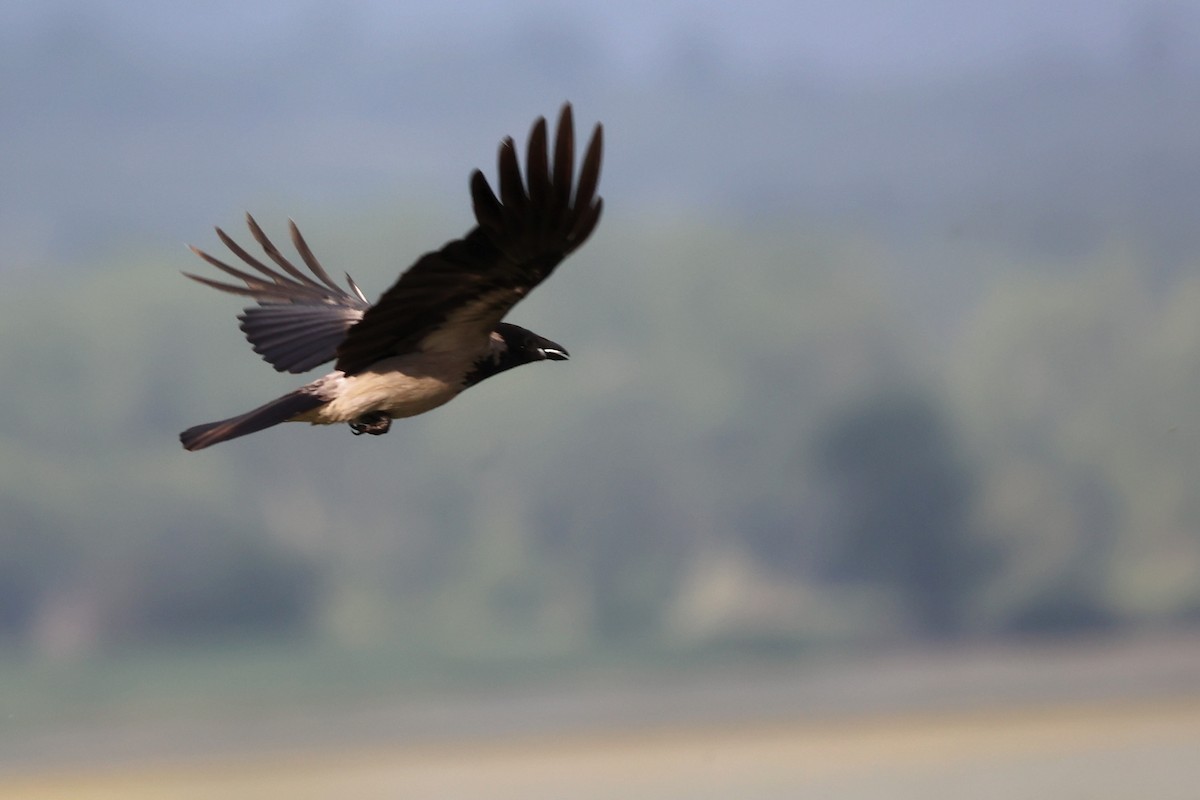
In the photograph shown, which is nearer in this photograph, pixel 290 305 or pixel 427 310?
pixel 427 310

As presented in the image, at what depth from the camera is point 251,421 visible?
29.8ft

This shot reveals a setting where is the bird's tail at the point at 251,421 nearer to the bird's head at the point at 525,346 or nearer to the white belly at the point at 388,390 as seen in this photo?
the white belly at the point at 388,390

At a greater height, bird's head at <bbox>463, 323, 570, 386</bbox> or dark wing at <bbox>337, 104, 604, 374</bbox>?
bird's head at <bbox>463, 323, 570, 386</bbox>

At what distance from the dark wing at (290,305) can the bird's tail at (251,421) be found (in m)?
1.01

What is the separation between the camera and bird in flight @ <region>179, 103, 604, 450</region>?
7723mm

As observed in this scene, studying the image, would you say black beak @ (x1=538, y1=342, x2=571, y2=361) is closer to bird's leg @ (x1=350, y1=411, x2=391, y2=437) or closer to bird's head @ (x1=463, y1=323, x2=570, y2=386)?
bird's head @ (x1=463, y1=323, x2=570, y2=386)

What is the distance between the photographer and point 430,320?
9102mm

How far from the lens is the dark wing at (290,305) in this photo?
10758 mm

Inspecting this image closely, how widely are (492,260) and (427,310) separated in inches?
33.5

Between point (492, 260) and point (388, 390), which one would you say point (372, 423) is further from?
point (492, 260)

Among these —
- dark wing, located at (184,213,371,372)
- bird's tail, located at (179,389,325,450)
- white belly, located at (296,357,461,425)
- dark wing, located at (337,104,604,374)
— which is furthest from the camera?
dark wing, located at (184,213,371,372)

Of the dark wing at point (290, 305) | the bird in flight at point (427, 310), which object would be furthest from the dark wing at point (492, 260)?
the dark wing at point (290, 305)

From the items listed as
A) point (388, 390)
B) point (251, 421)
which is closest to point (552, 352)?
point (388, 390)

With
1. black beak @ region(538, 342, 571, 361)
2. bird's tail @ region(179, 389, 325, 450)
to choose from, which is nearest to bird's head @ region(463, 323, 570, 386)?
black beak @ region(538, 342, 571, 361)
